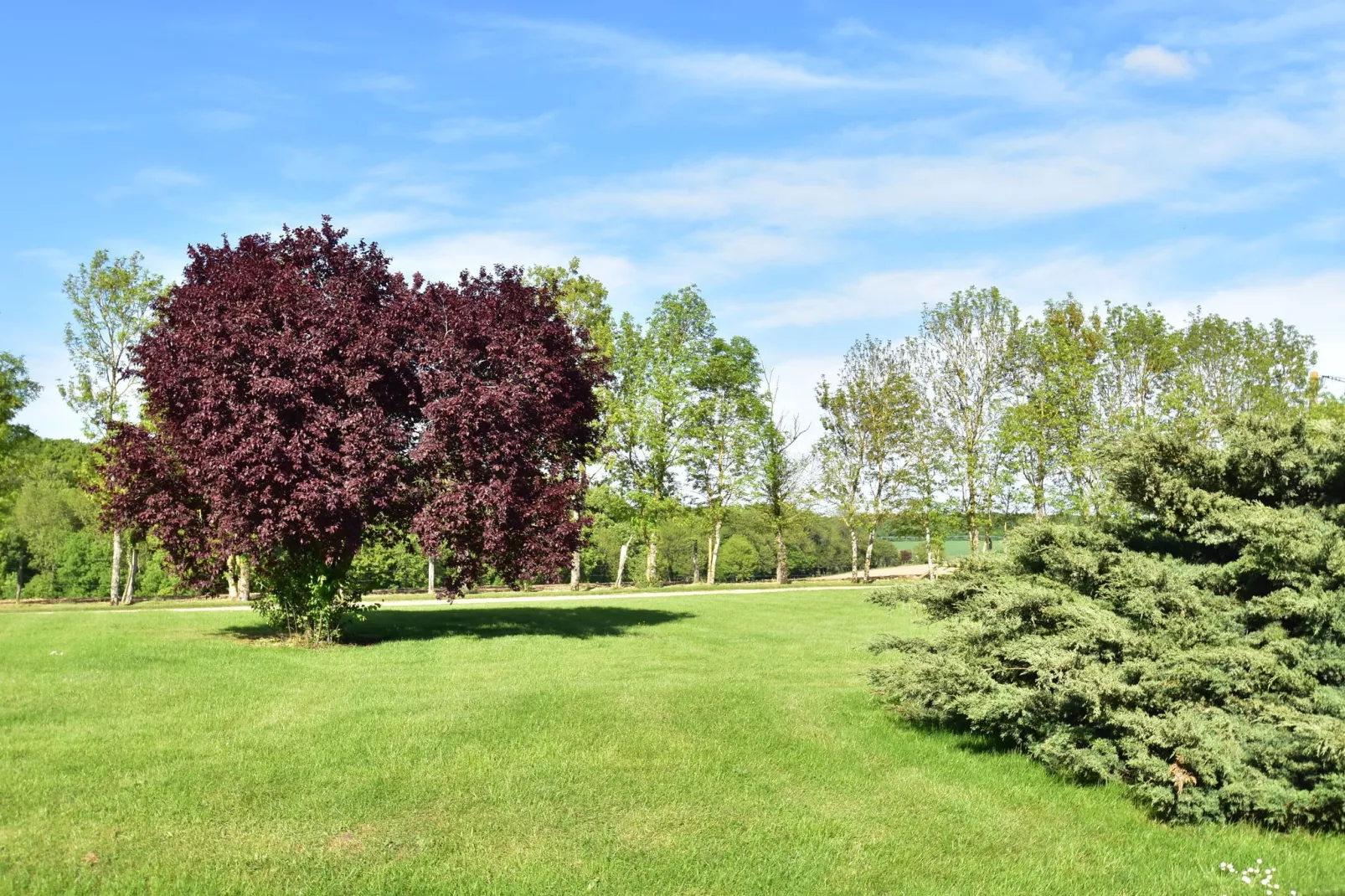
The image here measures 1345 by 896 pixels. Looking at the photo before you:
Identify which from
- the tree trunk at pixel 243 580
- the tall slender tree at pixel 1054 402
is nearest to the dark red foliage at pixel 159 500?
the tree trunk at pixel 243 580

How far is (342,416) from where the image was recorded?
15.9m

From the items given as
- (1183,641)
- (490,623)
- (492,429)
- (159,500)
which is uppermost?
(492,429)

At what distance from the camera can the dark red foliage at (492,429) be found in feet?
53.1

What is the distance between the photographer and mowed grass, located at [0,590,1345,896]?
580cm

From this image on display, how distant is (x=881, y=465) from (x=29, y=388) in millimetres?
33889

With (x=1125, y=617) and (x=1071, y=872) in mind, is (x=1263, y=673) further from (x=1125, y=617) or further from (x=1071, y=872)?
(x=1071, y=872)

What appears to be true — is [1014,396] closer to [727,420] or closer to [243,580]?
[727,420]

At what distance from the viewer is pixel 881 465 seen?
41969mm

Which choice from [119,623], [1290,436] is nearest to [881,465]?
[119,623]

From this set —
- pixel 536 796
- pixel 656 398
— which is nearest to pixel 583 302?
pixel 656 398

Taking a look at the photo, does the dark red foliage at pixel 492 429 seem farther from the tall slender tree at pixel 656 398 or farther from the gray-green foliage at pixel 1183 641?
the tall slender tree at pixel 656 398

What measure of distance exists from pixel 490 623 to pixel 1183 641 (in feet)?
49.8

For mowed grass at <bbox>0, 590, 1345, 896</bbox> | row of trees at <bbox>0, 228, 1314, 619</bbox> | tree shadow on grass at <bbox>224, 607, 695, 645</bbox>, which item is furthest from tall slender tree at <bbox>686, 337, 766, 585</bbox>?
mowed grass at <bbox>0, 590, 1345, 896</bbox>

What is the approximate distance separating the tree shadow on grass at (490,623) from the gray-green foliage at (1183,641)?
10.0 m
